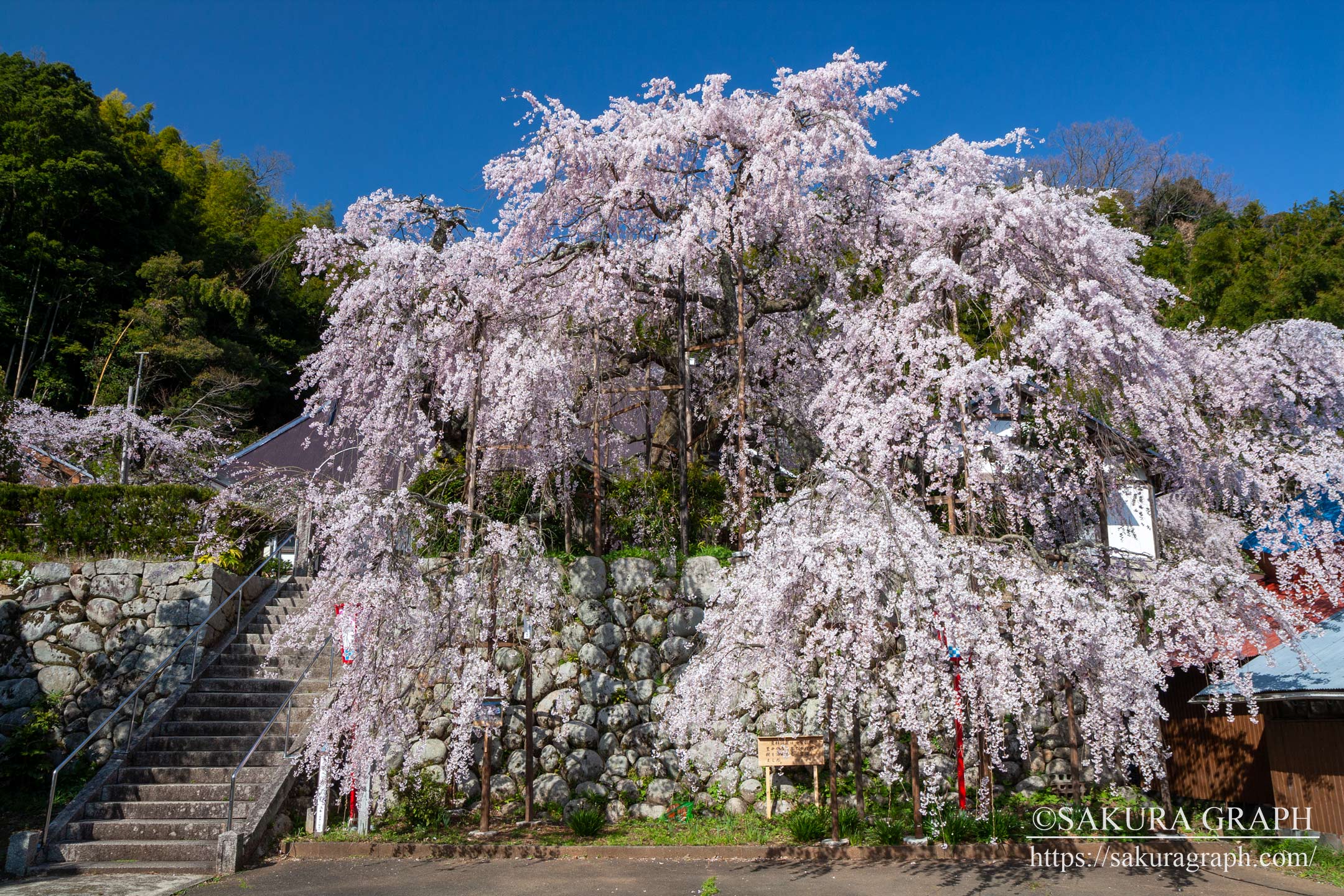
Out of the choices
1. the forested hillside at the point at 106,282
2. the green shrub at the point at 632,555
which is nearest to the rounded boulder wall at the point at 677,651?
the green shrub at the point at 632,555

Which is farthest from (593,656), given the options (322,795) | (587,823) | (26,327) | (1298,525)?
(26,327)

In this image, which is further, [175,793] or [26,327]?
[26,327]

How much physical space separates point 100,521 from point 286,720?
4.96 m

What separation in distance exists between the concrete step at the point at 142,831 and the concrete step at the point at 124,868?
1.04 ft

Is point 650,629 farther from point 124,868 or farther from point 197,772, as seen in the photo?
point 124,868

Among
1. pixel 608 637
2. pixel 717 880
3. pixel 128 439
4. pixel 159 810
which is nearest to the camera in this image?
pixel 717 880

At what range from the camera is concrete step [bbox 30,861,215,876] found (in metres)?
8.36

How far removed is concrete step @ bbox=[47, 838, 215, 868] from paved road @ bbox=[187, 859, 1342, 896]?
763 millimetres

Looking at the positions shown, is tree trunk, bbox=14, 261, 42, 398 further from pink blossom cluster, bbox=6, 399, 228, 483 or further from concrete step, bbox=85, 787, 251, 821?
concrete step, bbox=85, 787, 251, 821

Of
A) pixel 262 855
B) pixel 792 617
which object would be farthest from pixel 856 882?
pixel 262 855

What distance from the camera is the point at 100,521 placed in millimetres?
12430

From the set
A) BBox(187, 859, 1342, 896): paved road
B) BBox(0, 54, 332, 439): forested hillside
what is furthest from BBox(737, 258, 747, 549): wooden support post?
BBox(0, 54, 332, 439): forested hillside

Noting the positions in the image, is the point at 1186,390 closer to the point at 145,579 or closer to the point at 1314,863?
the point at 1314,863

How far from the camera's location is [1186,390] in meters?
10.8
